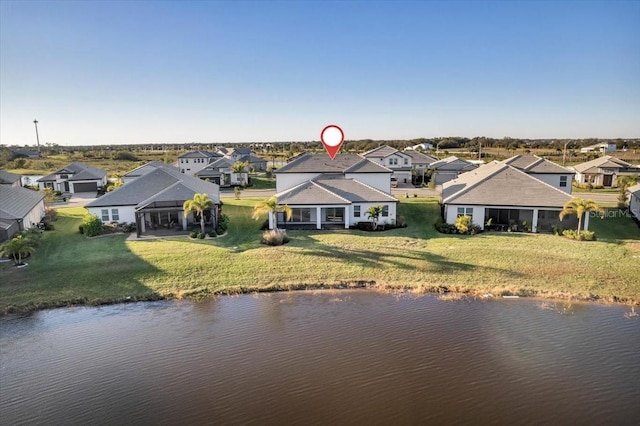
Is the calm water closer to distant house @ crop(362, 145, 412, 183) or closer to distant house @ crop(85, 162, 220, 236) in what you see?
distant house @ crop(85, 162, 220, 236)

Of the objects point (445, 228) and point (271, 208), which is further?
point (445, 228)

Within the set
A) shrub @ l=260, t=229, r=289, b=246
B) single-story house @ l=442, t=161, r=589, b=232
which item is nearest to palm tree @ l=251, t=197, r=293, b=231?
shrub @ l=260, t=229, r=289, b=246

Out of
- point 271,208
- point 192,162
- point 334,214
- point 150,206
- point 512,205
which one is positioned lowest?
point 334,214

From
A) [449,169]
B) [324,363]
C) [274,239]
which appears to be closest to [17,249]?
[274,239]

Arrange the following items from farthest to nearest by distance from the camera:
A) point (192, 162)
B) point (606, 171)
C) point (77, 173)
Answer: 1. point (192, 162)
2. point (77, 173)
3. point (606, 171)

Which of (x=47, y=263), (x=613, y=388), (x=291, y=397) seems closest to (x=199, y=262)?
(x=47, y=263)

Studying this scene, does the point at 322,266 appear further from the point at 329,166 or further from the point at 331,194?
the point at 329,166

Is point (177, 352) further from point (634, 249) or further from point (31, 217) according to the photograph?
point (634, 249)
